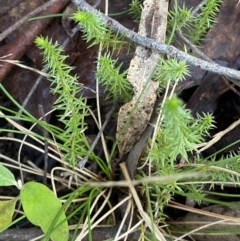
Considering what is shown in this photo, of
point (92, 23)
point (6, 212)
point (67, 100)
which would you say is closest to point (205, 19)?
point (92, 23)

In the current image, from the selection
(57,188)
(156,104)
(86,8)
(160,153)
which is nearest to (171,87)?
(156,104)

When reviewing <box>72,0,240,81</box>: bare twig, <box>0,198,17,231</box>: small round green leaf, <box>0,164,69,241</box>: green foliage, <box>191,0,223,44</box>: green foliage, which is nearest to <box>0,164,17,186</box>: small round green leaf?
<box>0,164,69,241</box>: green foliage

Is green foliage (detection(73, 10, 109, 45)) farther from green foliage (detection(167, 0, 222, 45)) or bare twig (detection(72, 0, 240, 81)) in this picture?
green foliage (detection(167, 0, 222, 45))

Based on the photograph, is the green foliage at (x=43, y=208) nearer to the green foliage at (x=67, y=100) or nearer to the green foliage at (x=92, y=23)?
the green foliage at (x=67, y=100)

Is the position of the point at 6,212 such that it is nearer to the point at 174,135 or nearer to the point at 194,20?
the point at 174,135

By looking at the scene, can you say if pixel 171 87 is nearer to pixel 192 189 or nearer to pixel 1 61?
pixel 192 189

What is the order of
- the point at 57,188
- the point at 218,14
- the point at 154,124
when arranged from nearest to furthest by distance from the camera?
1. the point at 154,124
2. the point at 218,14
3. the point at 57,188
